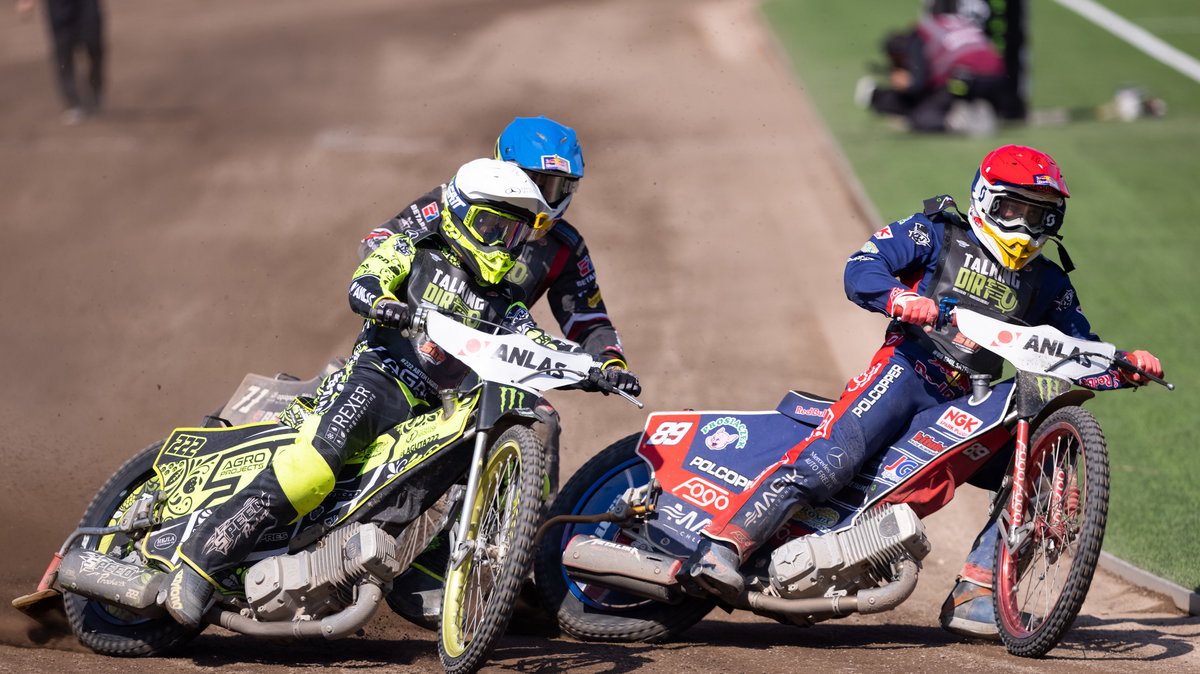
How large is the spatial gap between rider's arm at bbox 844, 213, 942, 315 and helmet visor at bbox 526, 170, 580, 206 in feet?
4.51

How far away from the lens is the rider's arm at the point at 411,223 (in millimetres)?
6812

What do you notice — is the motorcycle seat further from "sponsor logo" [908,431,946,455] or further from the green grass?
the green grass

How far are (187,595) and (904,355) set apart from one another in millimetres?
3483

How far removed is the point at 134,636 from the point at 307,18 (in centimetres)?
2315

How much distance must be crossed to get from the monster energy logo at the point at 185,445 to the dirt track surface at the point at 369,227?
929 millimetres

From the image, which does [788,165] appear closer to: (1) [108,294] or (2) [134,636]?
(1) [108,294]

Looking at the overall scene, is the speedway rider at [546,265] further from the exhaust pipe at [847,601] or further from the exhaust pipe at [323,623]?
the exhaust pipe at [847,601]

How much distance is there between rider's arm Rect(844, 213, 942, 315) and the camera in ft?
20.8

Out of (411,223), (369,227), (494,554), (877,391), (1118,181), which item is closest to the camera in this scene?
(494,554)

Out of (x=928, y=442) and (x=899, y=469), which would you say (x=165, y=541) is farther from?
(x=928, y=442)

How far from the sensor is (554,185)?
21.2 feet

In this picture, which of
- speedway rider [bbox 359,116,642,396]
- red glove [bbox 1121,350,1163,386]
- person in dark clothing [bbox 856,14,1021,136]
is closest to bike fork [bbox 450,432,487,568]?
speedway rider [bbox 359,116,642,396]

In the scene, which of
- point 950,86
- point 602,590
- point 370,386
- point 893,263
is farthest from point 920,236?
point 950,86

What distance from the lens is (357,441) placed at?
631 centimetres
